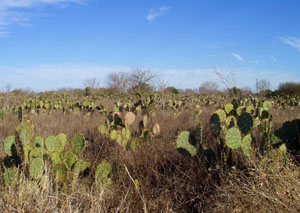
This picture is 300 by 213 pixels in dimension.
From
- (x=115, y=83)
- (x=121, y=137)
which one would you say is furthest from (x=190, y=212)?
(x=115, y=83)

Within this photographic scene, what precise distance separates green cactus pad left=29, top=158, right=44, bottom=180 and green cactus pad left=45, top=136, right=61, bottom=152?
320 millimetres

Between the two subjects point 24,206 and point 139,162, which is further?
point 139,162

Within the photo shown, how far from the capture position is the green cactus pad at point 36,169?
1.84 meters

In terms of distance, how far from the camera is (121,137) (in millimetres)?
3082

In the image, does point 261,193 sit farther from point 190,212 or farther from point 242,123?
point 242,123

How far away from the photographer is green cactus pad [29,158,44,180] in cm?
184

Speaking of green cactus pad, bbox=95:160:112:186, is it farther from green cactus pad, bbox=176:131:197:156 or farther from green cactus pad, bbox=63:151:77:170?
green cactus pad, bbox=176:131:197:156

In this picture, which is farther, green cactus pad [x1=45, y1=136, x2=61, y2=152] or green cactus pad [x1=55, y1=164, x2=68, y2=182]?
green cactus pad [x1=45, y1=136, x2=61, y2=152]

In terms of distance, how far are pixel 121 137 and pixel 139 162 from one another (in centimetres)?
68

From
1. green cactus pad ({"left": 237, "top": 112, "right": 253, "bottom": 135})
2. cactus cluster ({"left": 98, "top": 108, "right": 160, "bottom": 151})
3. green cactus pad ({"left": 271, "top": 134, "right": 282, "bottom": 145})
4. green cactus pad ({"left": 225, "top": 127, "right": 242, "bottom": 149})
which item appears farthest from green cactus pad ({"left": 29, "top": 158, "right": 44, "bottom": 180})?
green cactus pad ({"left": 271, "top": 134, "right": 282, "bottom": 145})

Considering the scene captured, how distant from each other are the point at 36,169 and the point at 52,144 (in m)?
0.38

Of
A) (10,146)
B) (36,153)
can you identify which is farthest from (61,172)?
(10,146)

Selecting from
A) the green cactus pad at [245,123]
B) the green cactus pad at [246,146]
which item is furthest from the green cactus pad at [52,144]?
the green cactus pad at [245,123]

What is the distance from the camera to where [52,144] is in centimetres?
220
